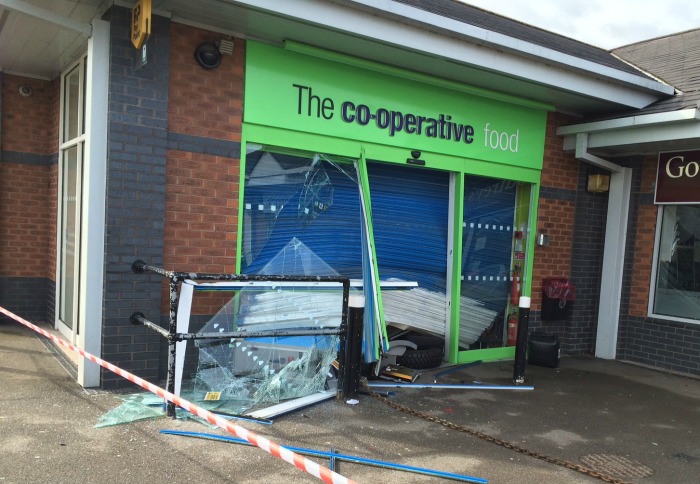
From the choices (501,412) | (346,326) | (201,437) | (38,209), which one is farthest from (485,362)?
(38,209)

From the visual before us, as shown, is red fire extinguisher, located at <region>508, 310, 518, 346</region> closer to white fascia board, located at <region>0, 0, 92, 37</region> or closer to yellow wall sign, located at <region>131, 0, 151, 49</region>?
yellow wall sign, located at <region>131, 0, 151, 49</region>

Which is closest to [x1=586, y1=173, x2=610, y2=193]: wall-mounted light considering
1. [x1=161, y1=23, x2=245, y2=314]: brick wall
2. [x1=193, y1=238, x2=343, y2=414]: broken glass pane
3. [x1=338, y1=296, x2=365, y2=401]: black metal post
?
[x1=193, y1=238, x2=343, y2=414]: broken glass pane

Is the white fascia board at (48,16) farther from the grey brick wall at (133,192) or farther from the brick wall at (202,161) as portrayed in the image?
the brick wall at (202,161)

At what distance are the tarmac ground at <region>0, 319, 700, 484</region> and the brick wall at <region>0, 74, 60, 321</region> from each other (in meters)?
1.55

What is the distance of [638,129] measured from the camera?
275 inches

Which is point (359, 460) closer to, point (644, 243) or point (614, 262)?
point (614, 262)

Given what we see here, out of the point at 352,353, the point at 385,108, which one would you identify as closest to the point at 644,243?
the point at 385,108

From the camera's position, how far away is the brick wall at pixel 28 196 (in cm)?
726

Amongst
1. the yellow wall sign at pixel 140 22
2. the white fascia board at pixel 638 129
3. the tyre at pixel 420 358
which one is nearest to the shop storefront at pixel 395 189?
the tyre at pixel 420 358

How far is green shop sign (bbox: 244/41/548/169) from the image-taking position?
18.5 feet

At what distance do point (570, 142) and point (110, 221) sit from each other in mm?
5880

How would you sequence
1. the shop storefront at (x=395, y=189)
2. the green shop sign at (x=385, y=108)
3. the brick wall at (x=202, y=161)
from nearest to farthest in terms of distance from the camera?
the brick wall at (x=202, y=161) < the green shop sign at (x=385, y=108) < the shop storefront at (x=395, y=189)

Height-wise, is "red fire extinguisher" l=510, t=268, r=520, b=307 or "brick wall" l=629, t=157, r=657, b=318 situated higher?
"brick wall" l=629, t=157, r=657, b=318

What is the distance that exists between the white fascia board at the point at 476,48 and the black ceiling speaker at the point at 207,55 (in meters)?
0.75
